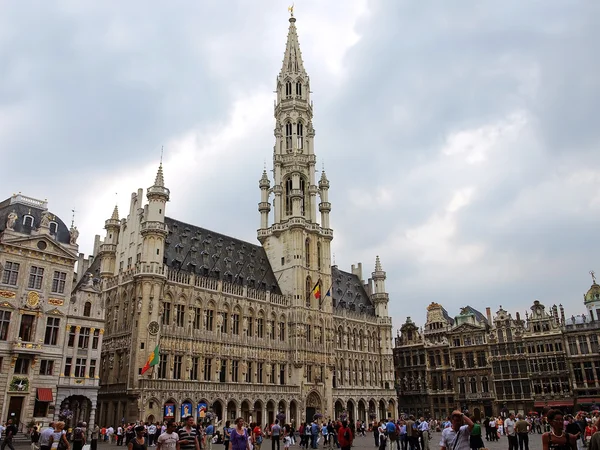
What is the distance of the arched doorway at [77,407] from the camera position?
41.5 m

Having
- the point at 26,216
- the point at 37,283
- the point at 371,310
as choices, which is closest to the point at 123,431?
the point at 37,283

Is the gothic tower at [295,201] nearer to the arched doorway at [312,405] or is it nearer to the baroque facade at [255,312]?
the baroque facade at [255,312]

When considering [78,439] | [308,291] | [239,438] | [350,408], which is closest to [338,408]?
[350,408]

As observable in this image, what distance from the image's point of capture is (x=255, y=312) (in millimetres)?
59094

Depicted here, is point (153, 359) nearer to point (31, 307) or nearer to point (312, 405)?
point (31, 307)

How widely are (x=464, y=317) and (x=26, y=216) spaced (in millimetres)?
61365

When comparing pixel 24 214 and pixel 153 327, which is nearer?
pixel 24 214

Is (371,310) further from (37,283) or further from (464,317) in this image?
(37,283)

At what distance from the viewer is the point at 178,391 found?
48.5 metres

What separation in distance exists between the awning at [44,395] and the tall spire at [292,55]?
5753cm

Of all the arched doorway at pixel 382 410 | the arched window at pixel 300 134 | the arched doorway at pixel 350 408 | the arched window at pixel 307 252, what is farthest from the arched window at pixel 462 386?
the arched window at pixel 300 134

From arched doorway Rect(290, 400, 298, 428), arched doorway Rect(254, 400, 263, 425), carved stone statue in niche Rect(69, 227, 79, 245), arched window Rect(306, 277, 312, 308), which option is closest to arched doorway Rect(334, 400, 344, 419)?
arched doorway Rect(290, 400, 298, 428)

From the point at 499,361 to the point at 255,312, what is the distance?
119 ft

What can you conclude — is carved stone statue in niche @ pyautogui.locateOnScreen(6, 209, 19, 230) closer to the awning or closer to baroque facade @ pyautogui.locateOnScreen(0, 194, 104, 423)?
baroque facade @ pyautogui.locateOnScreen(0, 194, 104, 423)
